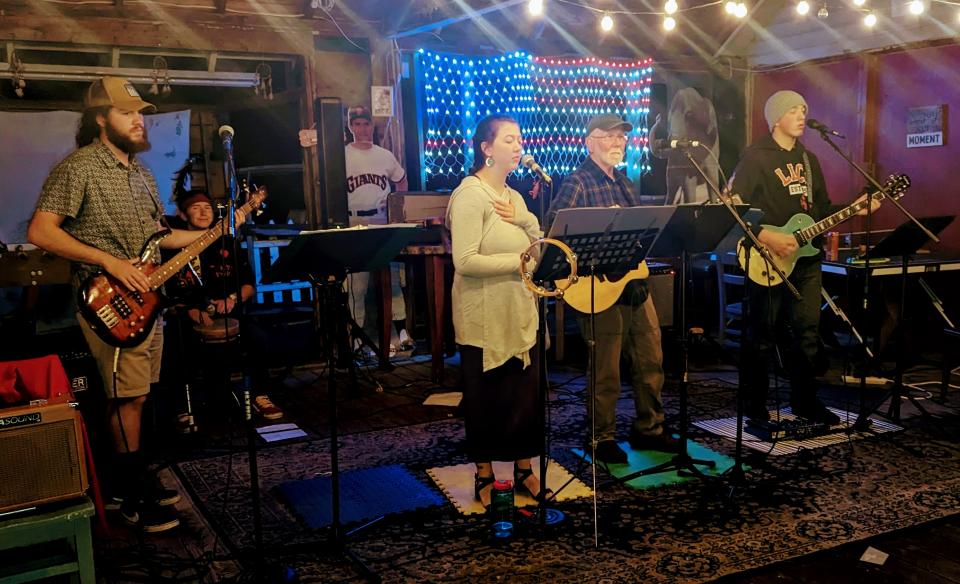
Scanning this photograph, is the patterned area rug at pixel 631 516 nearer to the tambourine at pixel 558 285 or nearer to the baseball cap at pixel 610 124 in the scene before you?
the tambourine at pixel 558 285

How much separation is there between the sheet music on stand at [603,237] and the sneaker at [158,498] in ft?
6.82

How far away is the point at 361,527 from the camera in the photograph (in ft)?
12.0

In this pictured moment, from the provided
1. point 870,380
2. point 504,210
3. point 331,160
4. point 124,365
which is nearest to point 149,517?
point 124,365

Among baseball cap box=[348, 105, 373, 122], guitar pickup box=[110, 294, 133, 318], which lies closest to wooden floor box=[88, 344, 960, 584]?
guitar pickup box=[110, 294, 133, 318]

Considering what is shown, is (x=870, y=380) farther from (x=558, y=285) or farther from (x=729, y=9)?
(x=558, y=285)

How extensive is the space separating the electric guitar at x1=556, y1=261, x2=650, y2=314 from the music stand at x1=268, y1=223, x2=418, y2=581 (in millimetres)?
985

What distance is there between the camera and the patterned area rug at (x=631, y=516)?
3320 mm

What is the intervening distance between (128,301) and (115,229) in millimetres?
327

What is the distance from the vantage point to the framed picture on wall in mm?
7328

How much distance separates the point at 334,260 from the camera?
3.38m

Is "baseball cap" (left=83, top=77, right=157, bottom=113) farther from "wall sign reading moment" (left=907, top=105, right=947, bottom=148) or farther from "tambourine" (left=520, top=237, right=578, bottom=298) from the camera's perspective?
"wall sign reading moment" (left=907, top=105, right=947, bottom=148)

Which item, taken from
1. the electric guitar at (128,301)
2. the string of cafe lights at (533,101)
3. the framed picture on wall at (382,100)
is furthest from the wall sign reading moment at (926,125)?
the electric guitar at (128,301)

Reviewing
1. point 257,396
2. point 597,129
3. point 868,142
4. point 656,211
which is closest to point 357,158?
point 257,396

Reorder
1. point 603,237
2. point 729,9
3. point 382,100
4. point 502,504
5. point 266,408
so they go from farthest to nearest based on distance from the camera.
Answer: point 382,100 → point 729,9 → point 266,408 → point 502,504 → point 603,237
